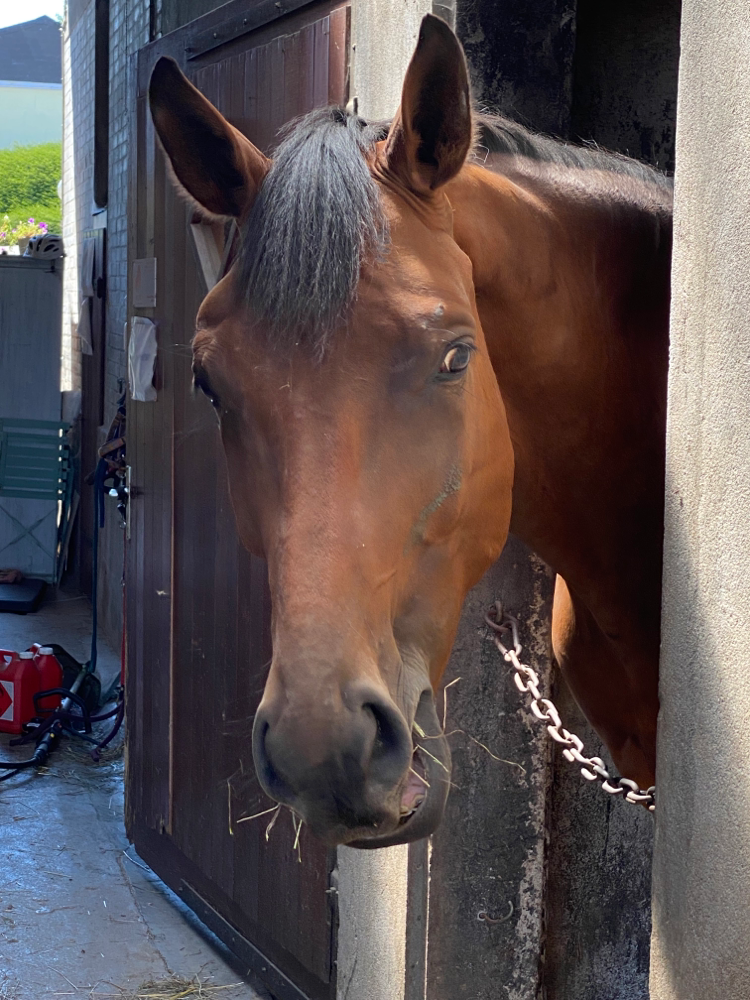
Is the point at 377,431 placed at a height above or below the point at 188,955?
above

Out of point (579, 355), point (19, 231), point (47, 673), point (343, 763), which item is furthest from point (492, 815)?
point (19, 231)

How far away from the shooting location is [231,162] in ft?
5.37

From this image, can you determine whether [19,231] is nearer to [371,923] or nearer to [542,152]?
[371,923]

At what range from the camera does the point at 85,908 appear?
13.4 feet

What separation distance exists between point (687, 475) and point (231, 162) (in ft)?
2.77

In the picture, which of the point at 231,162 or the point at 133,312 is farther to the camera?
the point at 133,312

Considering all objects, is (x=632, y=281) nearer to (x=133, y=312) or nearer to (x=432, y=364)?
(x=432, y=364)

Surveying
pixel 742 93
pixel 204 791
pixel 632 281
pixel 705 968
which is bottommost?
pixel 204 791

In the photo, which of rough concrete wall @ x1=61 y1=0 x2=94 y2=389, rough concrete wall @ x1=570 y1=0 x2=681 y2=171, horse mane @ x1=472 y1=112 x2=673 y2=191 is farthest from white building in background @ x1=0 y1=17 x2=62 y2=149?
horse mane @ x1=472 y1=112 x2=673 y2=191

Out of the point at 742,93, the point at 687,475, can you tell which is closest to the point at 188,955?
the point at 687,475

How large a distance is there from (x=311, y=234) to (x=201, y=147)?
1.09 ft

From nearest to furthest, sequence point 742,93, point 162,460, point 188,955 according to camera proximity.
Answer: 1. point 742,93
2. point 188,955
3. point 162,460

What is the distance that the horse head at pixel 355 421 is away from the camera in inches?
51.0

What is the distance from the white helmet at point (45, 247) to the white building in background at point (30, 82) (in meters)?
51.5
